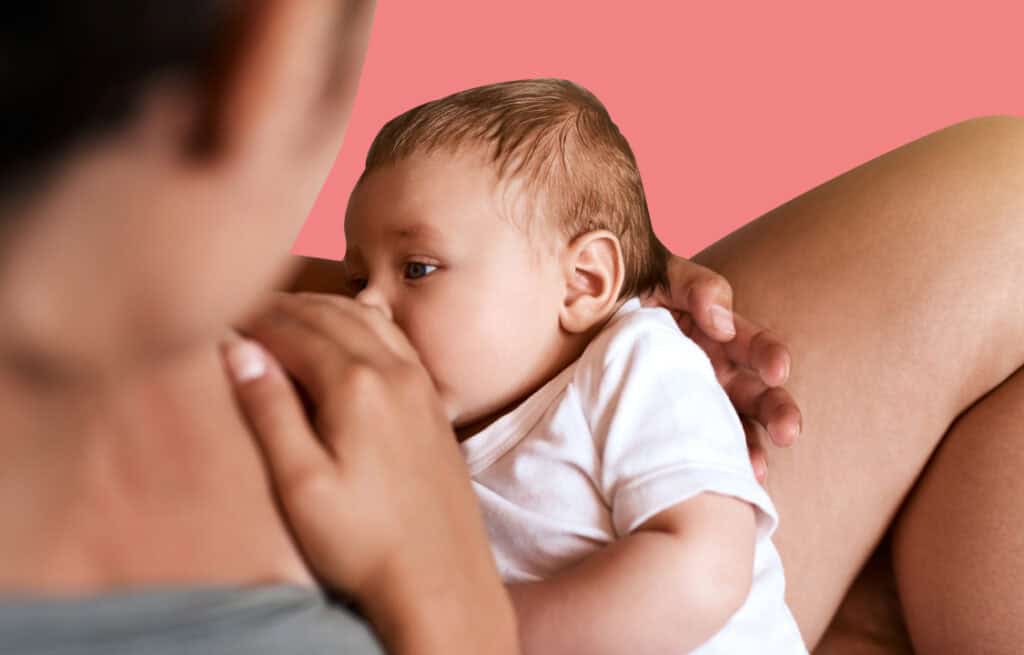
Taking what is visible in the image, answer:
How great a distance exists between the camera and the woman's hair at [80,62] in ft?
1.08

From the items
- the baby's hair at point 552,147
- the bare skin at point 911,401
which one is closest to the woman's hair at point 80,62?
the baby's hair at point 552,147

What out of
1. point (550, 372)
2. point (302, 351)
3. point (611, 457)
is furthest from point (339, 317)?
point (550, 372)

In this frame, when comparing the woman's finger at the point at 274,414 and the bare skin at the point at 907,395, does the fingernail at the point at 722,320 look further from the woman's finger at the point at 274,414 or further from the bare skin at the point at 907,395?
the woman's finger at the point at 274,414

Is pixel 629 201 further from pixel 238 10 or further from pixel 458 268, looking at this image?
pixel 238 10

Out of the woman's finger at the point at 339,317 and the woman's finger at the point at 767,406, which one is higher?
the woman's finger at the point at 339,317

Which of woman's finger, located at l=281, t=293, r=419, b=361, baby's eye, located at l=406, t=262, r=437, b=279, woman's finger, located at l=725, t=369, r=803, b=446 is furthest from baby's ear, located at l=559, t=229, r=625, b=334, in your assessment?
woman's finger, located at l=281, t=293, r=419, b=361

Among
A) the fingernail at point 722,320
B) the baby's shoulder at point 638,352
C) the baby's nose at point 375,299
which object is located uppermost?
the baby's nose at point 375,299

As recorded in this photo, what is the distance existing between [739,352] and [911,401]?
229 millimetres

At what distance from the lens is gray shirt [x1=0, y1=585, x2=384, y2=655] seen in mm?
444

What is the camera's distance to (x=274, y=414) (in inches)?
→ 24.0

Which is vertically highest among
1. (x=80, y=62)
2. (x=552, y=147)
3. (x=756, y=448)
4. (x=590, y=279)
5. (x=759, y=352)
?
(x=80, y=62)

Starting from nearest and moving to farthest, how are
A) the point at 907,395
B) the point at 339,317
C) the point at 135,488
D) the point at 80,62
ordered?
1. the point at 80,62
2. the point at 135,488
3. the point at 339,317
4. the point at 907,395

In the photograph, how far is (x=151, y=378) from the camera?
1.47ft

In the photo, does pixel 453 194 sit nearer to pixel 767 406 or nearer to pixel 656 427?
pixel 656 427
